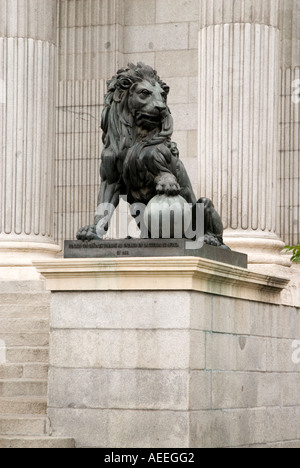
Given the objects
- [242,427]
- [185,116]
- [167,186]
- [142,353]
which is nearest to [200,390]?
[142,353]

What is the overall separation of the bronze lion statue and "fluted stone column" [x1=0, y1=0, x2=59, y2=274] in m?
4.54

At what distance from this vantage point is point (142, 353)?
1512cm

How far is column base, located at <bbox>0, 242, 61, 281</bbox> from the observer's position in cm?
2062

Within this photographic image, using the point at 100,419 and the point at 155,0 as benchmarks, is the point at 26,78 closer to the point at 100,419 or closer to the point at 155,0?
the point at 155,0

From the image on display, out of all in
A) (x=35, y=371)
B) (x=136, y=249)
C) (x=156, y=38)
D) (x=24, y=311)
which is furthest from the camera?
(x=156, y=38)

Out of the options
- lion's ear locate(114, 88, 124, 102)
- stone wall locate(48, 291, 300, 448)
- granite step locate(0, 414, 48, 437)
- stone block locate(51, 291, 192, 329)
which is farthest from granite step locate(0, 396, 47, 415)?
lion's ear locate(114, 88, 124, 102)

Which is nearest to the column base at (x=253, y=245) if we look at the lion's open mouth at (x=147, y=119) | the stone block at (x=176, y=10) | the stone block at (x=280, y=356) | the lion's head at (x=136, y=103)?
the stone block at (x=280, y=356)

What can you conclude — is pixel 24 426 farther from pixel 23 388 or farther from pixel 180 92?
pixel 180 92

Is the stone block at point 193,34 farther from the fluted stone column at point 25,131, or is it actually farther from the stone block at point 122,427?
the stone block at point 122,427

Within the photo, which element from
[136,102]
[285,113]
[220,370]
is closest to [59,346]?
[220,370]

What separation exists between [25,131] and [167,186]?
5.71m

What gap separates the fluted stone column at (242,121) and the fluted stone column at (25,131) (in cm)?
290

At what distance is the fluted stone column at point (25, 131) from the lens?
68.7ft

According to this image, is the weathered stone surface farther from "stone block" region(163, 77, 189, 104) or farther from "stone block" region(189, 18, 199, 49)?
"stone block" region(189, 18, 199, 49)
